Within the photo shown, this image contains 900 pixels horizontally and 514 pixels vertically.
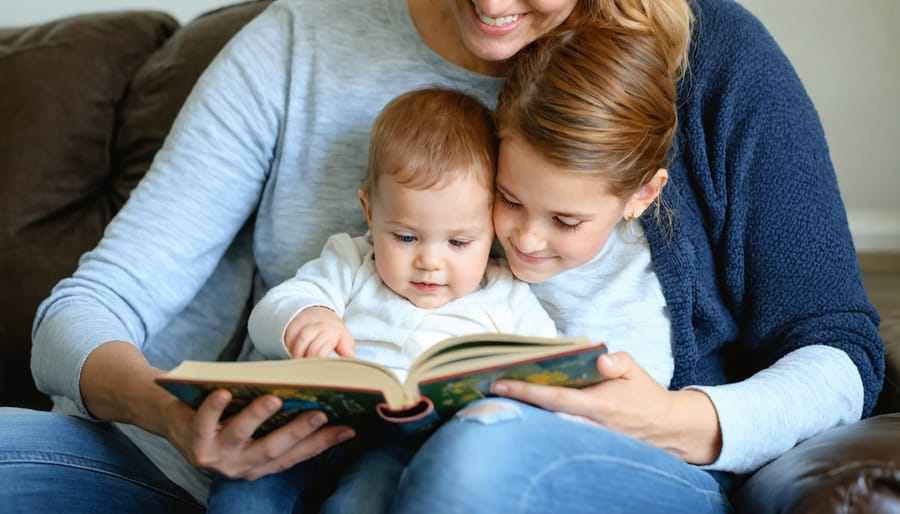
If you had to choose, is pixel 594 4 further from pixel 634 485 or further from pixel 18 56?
pixel 18 56

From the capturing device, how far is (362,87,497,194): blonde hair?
122cm

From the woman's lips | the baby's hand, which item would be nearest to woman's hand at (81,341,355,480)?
the baby's hand

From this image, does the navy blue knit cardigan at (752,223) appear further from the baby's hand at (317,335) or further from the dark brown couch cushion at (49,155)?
the dark brown couch cushion at (49,155)

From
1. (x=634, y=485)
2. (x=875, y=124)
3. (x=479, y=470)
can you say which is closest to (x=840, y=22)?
(x=875, y=124)

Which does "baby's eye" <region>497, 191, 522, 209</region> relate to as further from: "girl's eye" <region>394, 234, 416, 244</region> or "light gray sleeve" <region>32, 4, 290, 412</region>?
"light gray sleeve" <region>32, 4, 290, 412</region>

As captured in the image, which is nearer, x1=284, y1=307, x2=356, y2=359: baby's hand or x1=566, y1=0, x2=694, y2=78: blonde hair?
x1=284, y1=307, x2=356, y2=359: baby's hand

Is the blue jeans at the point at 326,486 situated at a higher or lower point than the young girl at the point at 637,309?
lower

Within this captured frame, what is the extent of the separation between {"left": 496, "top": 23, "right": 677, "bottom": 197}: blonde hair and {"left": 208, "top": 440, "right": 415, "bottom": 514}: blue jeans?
45cm

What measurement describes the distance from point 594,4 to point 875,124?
106 cm

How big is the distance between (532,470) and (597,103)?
1.60ft

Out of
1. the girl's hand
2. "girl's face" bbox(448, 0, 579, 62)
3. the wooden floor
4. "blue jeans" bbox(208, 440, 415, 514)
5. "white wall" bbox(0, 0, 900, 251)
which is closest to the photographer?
the girl's hand

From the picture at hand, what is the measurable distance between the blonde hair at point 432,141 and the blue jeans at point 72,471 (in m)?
0.51

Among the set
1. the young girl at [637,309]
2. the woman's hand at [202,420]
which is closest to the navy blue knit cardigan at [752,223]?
the young girl at [637,309]

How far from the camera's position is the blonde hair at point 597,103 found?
1.19 metres
